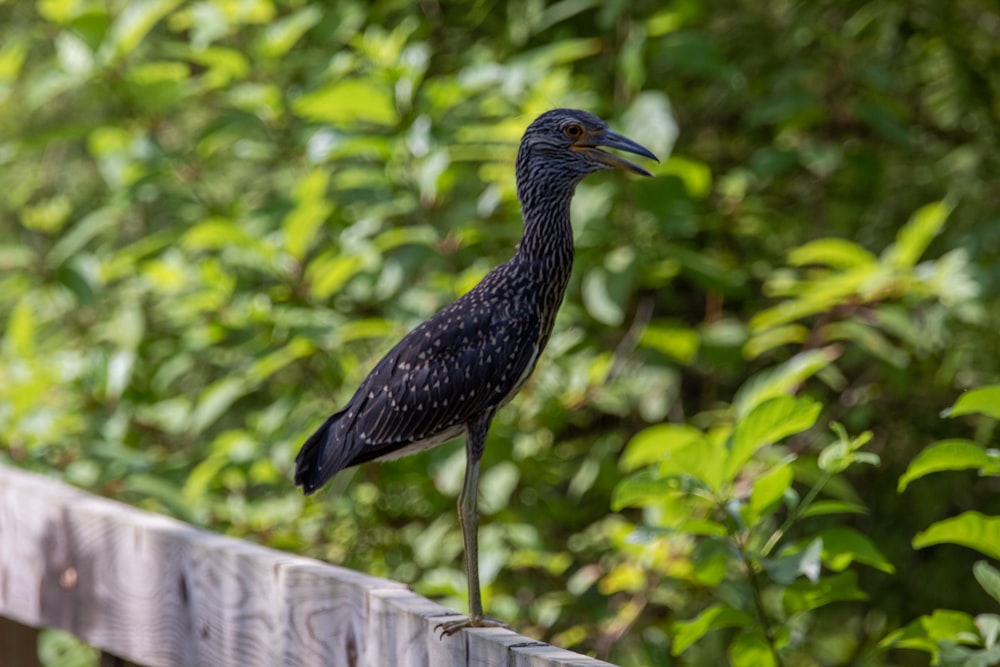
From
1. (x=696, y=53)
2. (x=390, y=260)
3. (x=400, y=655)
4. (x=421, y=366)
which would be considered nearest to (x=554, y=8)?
(x=696, y=53)

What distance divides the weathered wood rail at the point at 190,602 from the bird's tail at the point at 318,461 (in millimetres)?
323

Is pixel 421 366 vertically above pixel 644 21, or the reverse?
pixel 644 21

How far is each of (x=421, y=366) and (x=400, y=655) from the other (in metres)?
0.90

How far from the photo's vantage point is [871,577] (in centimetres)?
527

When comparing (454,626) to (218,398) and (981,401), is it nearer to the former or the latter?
(981,401)

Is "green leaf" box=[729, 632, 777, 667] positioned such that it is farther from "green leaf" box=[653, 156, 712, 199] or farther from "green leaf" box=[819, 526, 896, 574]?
"green leaf" box=[653, 156, 712, 199]

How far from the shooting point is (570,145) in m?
3.11

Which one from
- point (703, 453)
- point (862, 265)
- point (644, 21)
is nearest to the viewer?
point (703, 453)

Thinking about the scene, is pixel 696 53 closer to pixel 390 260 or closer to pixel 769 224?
pixel 769 224

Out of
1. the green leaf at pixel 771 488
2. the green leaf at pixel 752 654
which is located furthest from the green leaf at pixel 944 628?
the green leaf at pixel 771 488

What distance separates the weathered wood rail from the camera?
93.8 inches

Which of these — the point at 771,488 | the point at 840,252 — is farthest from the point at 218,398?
the point at 771,488

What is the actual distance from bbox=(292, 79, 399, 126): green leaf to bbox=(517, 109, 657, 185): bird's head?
1.41 metres

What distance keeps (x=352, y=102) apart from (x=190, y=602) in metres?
2.13
